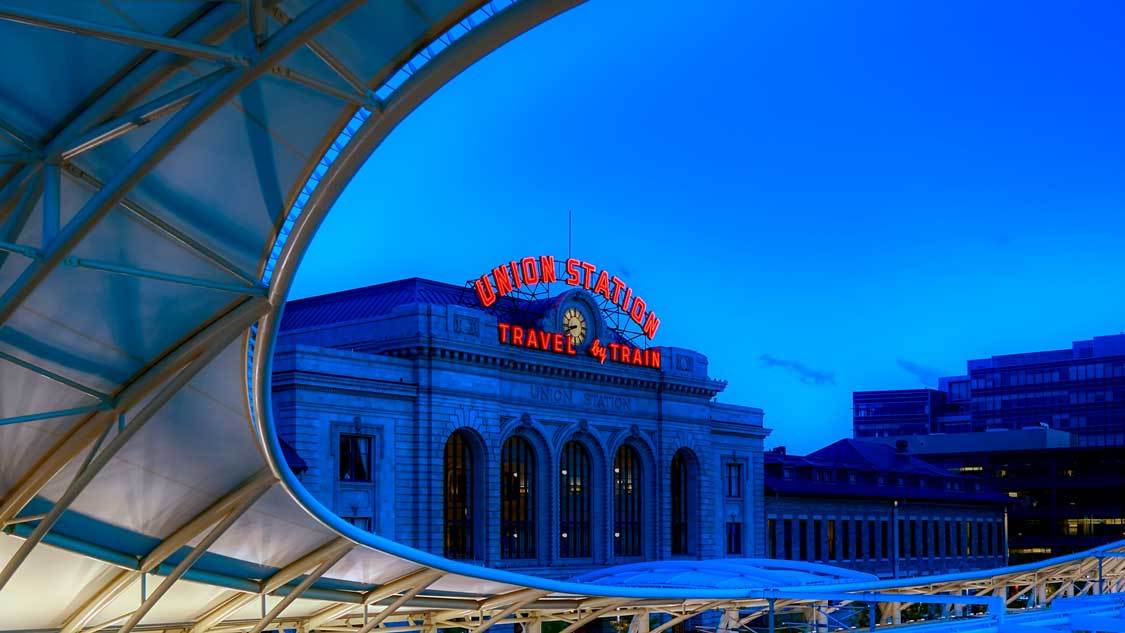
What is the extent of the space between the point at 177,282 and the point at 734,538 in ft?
285

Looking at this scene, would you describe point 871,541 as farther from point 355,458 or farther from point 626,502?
point 355,458

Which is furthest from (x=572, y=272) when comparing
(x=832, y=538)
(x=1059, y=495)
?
(x=1059, y=495)

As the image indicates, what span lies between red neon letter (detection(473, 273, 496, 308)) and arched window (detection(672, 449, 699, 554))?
22159 millimetres

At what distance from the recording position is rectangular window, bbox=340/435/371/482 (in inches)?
2896

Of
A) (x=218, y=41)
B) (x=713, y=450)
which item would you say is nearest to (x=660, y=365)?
(x=713, y=450)

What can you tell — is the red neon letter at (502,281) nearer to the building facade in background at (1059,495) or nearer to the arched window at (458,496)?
the arched window at (458,496)

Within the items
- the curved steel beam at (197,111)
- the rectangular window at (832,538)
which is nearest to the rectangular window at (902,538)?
the rectangular window at (832,538)

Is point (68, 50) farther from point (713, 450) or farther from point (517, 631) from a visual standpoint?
point (713, 450)

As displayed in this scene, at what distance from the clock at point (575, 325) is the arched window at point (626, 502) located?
8.77 m

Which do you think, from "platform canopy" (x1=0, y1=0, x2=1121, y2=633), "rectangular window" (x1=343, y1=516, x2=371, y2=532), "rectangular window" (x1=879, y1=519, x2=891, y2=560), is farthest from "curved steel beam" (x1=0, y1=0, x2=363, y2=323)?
"rectangular window" (x1=879, y1=519, x2=891, y2=560)

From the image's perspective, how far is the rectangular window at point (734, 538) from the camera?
102625 mm

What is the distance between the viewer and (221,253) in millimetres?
21984

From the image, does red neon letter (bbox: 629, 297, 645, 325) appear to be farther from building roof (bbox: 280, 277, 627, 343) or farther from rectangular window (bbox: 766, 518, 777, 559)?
rectangular window (bbox: 766, 518, 777, 559)

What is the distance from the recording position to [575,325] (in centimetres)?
8750
